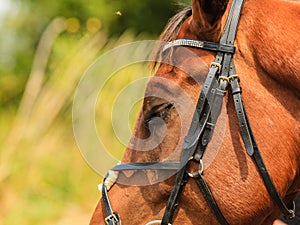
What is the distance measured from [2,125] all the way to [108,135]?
1263mm

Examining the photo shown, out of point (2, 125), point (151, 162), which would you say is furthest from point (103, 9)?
point (151, 162)

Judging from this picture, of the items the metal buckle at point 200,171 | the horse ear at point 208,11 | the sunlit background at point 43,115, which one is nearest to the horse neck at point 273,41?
the horse ear at point 208,11

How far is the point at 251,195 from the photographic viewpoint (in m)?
2.21

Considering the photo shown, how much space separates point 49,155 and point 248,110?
3795 millimetres

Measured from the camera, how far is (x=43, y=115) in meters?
5.80

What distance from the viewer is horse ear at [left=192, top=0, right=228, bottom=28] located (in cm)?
212

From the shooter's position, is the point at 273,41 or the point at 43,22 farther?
the point at 43,22

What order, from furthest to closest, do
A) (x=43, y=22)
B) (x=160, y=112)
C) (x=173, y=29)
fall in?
(x=43, y=22)
(x=173, y=29)
(x=160, y=112)

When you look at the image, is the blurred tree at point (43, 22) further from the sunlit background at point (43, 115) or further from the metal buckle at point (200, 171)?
the metal buckle at point (200, 171)

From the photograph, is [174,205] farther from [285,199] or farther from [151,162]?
[285,199]

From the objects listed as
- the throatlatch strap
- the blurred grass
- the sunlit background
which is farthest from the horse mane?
the blurred grass

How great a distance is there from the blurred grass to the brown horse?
3025mm

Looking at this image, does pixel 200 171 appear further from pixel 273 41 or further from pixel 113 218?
pixel 273 41

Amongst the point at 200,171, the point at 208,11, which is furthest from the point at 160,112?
the point at 208,11
